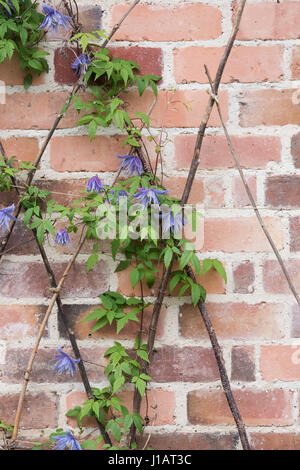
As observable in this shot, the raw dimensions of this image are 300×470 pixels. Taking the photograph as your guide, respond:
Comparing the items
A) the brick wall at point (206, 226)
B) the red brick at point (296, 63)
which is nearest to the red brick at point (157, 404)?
the brick wall at point (206, 226)

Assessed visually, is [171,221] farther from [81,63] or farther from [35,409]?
[35,409]

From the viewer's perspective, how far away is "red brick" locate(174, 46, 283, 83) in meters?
1.17

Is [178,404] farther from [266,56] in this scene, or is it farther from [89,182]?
[266,56]

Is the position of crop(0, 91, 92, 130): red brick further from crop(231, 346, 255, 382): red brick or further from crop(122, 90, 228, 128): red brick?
crop(231, 346, 255, 382): red brick

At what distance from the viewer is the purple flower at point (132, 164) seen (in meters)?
1.15

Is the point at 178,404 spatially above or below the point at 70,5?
below

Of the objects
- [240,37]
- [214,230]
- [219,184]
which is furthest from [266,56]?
[214,230]

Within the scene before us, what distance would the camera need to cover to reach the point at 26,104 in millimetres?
1196

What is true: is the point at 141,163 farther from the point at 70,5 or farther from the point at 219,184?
the point at 70,5

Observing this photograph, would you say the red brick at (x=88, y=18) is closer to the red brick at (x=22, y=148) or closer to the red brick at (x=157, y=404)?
the red brick at (x=22, y=148)

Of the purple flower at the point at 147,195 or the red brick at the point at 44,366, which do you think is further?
the red brick at the point at 44,366

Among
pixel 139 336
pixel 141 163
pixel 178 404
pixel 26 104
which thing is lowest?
pixel 178 404

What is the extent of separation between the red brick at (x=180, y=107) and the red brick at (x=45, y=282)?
38 centimetres

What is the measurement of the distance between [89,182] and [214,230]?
314 millimetres
